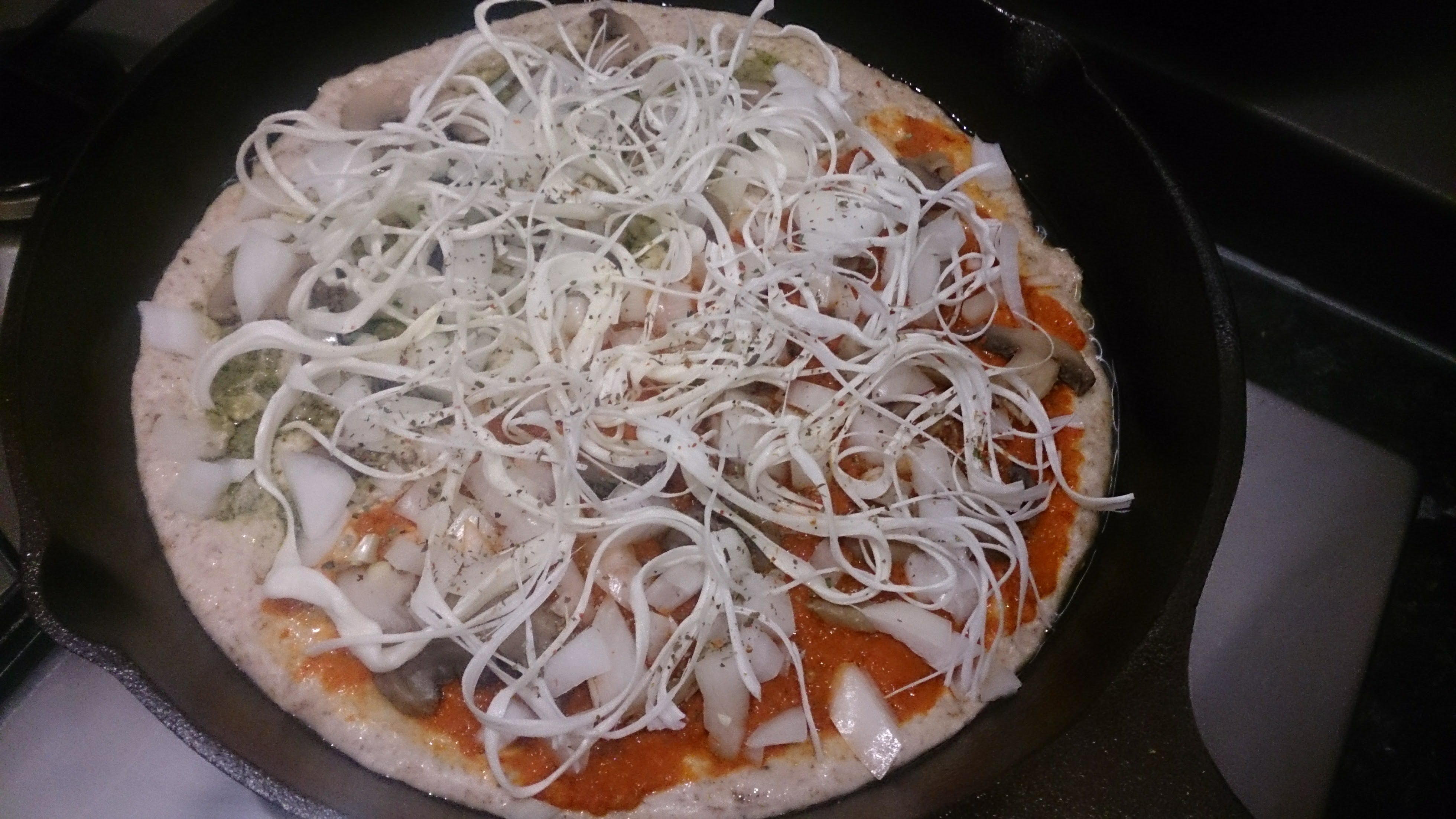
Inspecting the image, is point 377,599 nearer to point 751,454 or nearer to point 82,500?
point 82,500

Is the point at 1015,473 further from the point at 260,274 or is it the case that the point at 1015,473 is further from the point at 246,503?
the point at 260,274

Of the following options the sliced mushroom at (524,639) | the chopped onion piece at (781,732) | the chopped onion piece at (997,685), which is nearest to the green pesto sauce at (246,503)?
the sliced mushroom at (524,639)

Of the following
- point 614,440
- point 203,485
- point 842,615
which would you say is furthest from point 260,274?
point 842,615

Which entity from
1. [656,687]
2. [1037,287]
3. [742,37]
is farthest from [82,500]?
[1037,287]

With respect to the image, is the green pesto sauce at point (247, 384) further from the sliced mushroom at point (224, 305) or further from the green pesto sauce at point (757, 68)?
the green pesto sauce at point (757, 68)

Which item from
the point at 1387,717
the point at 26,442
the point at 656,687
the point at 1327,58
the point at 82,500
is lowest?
the point at 1387,717
